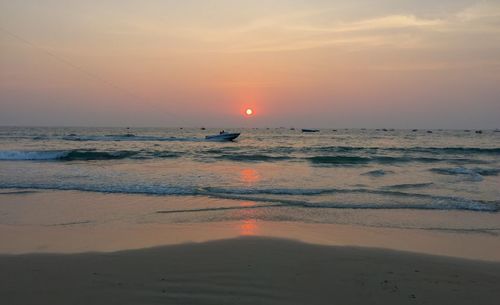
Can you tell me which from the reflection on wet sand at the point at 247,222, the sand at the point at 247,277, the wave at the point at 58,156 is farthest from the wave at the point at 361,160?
the sand at the point at 247,277

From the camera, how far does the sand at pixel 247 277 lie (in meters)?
4.84

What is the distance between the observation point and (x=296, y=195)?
43.9 ft

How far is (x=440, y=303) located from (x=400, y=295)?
424 mm

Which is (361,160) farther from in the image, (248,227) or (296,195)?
(248,227)

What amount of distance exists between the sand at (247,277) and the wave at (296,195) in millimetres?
4818

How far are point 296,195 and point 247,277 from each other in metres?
7.99

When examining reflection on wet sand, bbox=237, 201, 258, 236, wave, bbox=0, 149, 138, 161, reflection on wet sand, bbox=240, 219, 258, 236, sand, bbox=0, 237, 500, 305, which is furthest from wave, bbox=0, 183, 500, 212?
wave, bbox=0, 149, 138, 161

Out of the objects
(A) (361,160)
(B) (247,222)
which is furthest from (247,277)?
(A) (361,160)

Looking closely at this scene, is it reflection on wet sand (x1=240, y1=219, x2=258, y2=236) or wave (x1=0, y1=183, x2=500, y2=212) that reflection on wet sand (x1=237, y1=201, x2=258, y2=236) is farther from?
wave (x1=0, y1=183, x2=500, y2=212)

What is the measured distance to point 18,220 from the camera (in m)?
9.16

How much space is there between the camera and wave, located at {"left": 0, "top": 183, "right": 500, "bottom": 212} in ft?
38.0

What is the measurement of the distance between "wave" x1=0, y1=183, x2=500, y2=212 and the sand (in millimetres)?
4818

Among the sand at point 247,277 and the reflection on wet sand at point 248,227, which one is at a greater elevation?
the sand at point 247,277

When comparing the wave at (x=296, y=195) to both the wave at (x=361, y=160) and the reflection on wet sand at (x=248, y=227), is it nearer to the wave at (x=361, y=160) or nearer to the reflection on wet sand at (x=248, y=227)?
the reflection on wet sand at (x=248, y=227)
